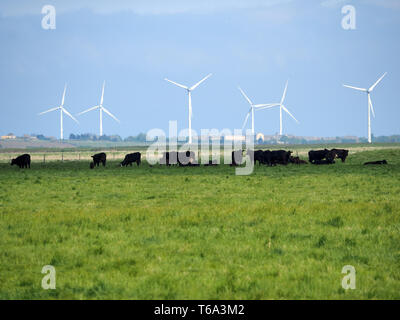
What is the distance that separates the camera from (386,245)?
11.1 metres

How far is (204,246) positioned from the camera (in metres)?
11.0

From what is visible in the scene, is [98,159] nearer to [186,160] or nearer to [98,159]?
[98,159]

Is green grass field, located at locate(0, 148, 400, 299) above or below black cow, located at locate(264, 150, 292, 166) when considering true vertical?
below

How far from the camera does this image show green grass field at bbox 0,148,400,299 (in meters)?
8.16

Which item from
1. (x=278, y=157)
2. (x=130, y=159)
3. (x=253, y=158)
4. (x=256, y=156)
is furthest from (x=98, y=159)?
(x=278, y=157)

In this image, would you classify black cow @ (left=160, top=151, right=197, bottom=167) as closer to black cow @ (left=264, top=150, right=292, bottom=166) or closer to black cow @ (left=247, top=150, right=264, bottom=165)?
black cow @ (left=247, top=150, right=264, bottom=165)

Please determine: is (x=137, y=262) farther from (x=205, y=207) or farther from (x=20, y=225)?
(x=205, y=207)

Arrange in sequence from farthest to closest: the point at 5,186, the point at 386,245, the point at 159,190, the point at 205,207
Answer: the point at 5,186, the point at 159,190, the point at 205,207, the point at 386,245

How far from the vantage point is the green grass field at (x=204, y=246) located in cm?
816

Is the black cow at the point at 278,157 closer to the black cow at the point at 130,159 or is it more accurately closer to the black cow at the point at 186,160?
the black cow at the point at 186,160

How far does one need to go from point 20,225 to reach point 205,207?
6305mm

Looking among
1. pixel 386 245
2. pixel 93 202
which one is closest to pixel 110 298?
pixel 386 245

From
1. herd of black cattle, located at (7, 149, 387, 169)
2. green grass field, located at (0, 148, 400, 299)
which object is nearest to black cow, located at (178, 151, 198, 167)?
herd of black cattle, located at (7, 149, 387, 169)
